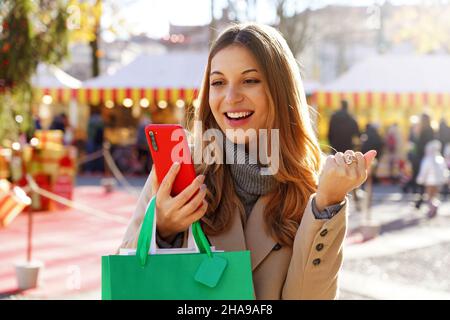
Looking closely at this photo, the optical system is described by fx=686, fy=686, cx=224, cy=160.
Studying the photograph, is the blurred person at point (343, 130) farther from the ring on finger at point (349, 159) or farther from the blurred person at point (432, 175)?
the ring on finger at point (349, 159)

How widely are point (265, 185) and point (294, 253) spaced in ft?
0.73

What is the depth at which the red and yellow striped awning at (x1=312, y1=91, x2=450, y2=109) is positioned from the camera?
16.6 meters

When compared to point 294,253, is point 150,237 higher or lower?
higher

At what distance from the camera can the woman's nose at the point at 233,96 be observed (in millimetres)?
1875

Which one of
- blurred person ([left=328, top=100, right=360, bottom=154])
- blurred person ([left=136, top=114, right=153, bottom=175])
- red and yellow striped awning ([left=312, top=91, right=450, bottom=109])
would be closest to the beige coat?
blurred person ([left=328, top=100, right=360, bottom=154])

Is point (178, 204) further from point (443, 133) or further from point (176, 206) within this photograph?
point (443, 133)

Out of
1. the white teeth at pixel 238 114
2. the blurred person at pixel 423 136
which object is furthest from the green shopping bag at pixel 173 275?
the blurred person at pixel 423 136

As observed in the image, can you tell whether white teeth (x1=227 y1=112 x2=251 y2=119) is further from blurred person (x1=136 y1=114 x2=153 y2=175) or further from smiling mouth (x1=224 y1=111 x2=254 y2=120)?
blurred person (x1=136 y1=114 x2=153 y2=175)

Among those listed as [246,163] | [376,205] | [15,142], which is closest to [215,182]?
[246,163]

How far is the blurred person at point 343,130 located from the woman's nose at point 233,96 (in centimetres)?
1011

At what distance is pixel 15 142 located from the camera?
6.92m

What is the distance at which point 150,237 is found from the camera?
1.61 meters

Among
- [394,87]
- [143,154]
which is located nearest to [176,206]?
[394,87]
